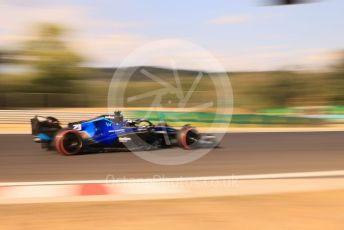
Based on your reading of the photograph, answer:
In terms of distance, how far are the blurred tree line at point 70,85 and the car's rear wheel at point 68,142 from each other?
21.8 m

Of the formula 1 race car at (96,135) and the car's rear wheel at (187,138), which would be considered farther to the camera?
the car's rear wheel at (187,138)

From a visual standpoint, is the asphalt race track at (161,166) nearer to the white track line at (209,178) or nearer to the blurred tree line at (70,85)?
the white track line at (209,178)

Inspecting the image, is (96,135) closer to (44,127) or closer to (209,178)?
(44,127)

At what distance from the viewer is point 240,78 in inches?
1777

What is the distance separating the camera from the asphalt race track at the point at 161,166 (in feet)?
25.9

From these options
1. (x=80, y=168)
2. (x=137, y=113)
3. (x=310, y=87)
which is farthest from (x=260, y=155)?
(x=310, y=87)

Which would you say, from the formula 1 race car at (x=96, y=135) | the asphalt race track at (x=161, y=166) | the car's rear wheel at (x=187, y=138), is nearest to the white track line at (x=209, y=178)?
the asphalt race track at (x=161, y=166)

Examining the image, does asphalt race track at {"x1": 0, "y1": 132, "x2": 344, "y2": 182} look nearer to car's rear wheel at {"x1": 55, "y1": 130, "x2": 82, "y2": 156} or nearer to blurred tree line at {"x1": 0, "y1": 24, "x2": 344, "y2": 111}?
car's rear wheel at {"x1": 55, "y1": 130, "x2": 82, "y2": 156}

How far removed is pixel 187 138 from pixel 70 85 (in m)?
26.9

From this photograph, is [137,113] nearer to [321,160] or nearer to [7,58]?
[321,160]

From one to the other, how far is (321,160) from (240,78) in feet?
118

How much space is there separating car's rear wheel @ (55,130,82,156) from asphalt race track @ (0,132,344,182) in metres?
0.16

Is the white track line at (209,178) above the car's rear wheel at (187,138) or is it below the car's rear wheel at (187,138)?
below

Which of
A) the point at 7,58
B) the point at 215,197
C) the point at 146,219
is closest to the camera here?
the point at 146,219
